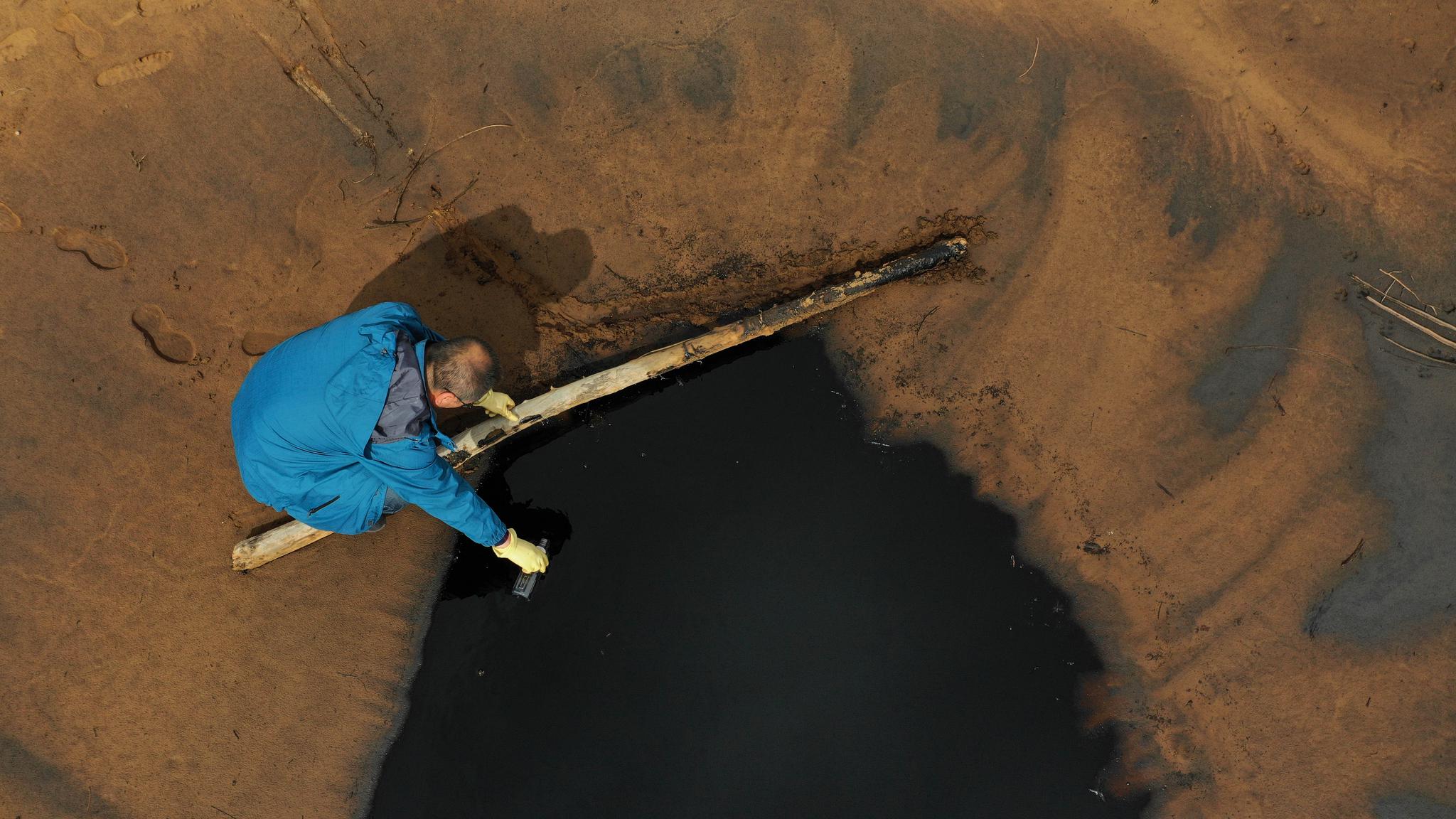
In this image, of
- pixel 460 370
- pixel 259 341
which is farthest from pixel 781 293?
pixel 259 341

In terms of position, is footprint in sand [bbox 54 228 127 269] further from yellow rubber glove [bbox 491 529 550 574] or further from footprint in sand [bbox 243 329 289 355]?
yellow rubber glove [bbox 491 529 550 574]

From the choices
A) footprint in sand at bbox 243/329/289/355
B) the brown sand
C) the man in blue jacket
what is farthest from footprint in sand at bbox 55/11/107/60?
the man in blue jacket

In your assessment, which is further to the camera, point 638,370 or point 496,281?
point 496,281

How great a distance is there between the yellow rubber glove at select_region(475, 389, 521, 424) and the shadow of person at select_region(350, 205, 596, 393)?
47 centimetres

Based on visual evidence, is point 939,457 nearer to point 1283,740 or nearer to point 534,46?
point 1283,740

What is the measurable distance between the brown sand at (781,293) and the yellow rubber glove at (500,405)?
0.51m

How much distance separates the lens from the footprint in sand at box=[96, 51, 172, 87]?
162 inches

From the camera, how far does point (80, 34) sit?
4086 millimetres

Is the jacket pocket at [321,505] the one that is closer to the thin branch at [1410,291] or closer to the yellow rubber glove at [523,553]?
the yellow rubber glove at [523,553]

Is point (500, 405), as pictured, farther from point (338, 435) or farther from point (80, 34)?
point (80, 34)

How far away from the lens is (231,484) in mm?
4094

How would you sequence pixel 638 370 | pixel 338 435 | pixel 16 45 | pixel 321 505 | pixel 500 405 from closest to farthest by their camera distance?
pixel 338 435 → pixel 321 505 → pixel 500 405 → pixel 638 370 → pixel 16 45

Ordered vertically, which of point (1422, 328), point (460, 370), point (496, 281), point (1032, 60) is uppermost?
point (1032, 60)

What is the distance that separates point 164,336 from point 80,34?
1.74 metres
